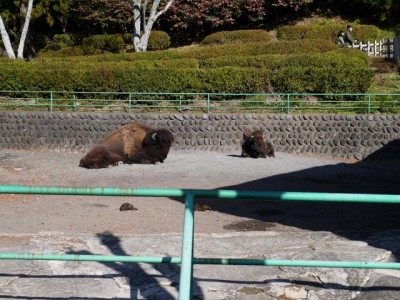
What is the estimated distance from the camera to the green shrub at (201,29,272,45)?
31.9 meters

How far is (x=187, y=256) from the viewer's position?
3744mm

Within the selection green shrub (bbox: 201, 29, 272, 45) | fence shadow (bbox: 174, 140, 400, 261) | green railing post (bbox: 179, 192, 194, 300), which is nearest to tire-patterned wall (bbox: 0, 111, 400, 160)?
fence shadow (bbox: 174, 140, 400, 261)

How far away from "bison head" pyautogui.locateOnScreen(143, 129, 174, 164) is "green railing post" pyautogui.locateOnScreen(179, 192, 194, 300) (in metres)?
13.1

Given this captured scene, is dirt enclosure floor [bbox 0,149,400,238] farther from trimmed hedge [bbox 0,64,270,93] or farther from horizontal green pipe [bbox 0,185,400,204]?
horizontal green pipe [bbox 0,185,400,204]

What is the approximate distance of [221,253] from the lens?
7.01 m

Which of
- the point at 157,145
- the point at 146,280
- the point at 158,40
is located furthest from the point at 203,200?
the point at 158,40

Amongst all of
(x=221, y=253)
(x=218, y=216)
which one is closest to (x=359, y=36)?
(x=218, y=216)

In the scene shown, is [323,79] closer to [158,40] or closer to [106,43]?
[158,40]

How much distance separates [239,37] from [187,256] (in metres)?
28.9

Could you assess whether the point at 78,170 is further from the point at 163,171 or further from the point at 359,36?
the point at 359,36

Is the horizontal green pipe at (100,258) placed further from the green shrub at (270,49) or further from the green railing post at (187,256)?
the green shrub at (270,49)

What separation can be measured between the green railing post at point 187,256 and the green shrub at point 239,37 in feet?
93.4

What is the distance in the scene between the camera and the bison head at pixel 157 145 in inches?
668

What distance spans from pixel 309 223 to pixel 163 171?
6.72 metres
